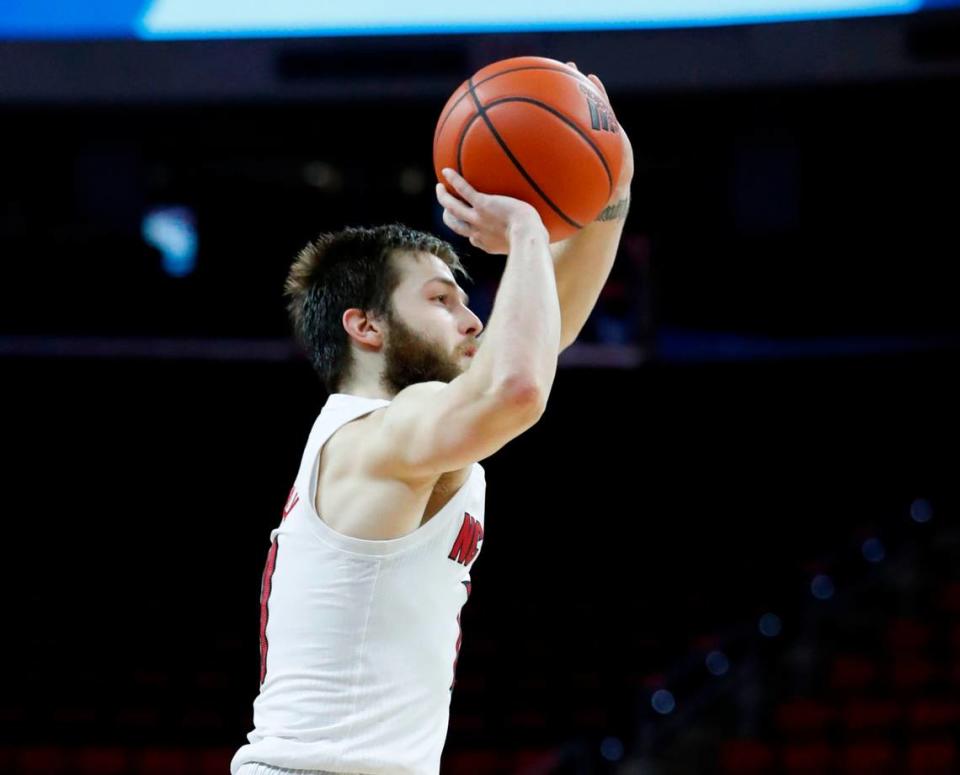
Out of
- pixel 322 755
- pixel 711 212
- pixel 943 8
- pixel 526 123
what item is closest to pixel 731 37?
pixel 943 8

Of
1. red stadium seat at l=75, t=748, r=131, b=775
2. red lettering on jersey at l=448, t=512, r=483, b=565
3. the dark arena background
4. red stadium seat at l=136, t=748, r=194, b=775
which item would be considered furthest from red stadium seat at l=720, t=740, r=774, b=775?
red lettering on jersey at l=448, t=512, r=483, b=565

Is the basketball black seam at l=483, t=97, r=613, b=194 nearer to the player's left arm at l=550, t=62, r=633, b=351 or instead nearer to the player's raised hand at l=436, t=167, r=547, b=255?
the player's raised hand at l=436, t=167, r=547, b=255

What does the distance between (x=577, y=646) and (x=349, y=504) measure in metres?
7.43

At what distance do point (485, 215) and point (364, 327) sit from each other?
0.30 metres

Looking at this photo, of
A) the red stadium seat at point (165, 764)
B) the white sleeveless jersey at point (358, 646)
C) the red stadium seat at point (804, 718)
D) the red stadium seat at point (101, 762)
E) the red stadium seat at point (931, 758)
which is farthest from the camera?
the red stadium seat at point (804, 718)

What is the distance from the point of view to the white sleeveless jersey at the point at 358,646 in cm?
211

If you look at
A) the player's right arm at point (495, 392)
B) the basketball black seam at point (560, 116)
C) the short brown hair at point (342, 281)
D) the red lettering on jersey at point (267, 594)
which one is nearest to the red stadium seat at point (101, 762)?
the red lettering on jersey at point (267, 594)

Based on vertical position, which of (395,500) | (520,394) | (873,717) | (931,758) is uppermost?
(873,717)

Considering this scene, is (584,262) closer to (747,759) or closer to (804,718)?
(747,759)

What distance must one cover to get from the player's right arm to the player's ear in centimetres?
19

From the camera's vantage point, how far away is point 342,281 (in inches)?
91.4

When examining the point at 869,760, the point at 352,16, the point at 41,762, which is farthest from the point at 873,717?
the point at 352,16

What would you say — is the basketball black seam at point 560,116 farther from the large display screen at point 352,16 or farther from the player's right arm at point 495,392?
the large display screen at point 352,16

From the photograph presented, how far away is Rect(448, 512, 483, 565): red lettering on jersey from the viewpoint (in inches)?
86.7
